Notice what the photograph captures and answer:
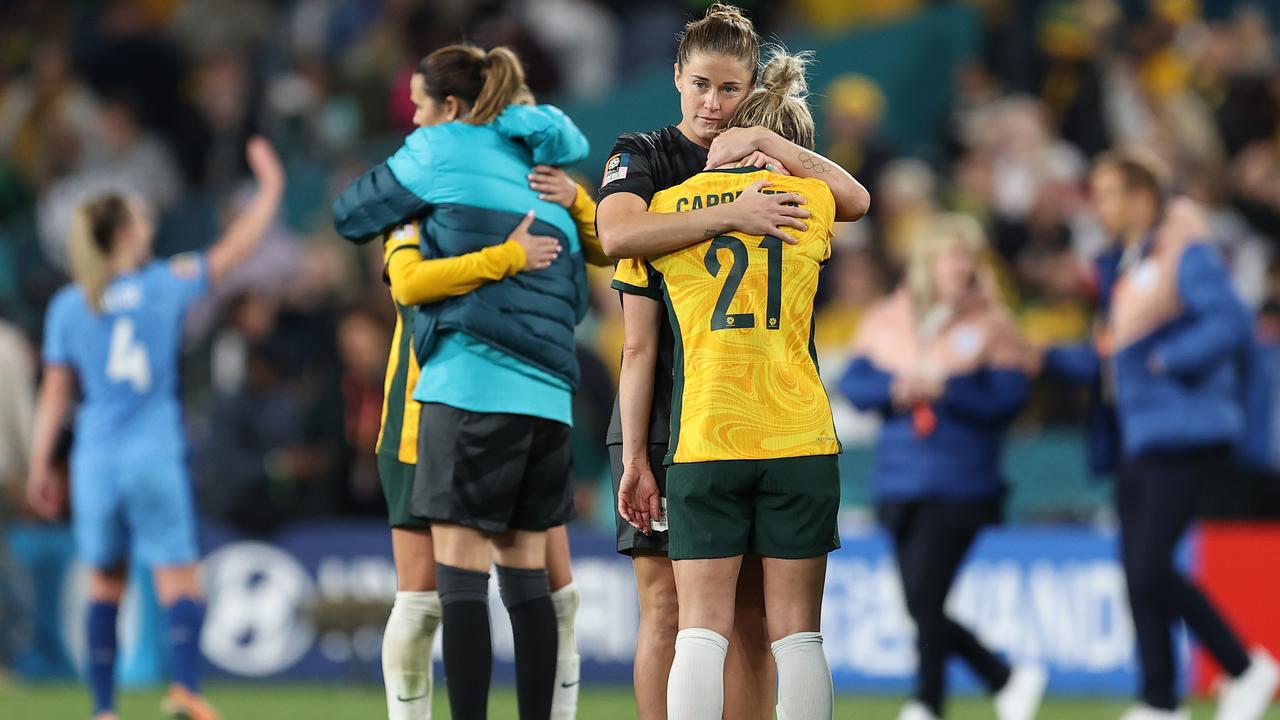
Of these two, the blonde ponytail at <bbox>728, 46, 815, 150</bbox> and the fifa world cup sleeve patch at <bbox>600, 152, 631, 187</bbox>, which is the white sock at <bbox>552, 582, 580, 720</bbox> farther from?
the blonde ponytail at <bbox>728, 46, 815, 150</bbox>

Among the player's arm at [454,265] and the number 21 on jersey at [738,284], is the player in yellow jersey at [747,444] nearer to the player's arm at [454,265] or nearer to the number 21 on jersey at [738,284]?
the number 21 on jersey at [738,284]

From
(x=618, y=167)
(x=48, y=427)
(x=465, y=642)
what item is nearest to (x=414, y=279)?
(x=618, y=167)

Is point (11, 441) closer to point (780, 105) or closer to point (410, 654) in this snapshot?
point (410, 654)

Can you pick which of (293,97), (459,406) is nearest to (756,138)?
(459,406)

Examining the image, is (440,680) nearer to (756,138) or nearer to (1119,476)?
(1119,476)

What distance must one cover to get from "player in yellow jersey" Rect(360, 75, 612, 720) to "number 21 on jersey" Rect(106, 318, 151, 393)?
8.37 feet

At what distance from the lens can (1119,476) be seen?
26.8 ft

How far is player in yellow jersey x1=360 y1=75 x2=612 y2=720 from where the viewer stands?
5.96 metres

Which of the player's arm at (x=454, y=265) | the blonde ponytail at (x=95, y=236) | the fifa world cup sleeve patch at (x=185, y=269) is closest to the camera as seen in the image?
the player's arm at (x=454, y=265)

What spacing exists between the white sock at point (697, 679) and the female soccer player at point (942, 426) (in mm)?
3227

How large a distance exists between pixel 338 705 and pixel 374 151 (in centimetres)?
624

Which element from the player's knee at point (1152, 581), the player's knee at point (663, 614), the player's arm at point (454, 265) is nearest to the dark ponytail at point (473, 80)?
the player's arm at point (454, 265)

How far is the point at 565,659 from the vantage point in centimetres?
626

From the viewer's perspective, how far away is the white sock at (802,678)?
16.4 feet
